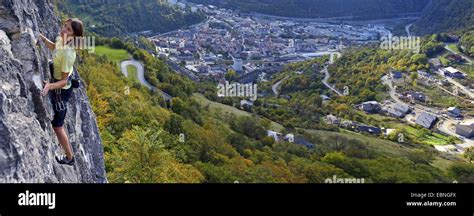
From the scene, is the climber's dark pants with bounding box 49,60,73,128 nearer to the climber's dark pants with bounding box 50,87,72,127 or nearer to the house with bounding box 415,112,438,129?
the climber's dark pants with bounding box 50,87,72,127

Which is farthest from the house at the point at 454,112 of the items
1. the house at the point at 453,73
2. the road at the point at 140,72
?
the road at the point at 140,72

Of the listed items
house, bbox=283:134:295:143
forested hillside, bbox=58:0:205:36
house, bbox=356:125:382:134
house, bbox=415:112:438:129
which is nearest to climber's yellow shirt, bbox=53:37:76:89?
house, bbox=283:134:295:143

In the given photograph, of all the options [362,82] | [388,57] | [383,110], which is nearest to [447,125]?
[383,110]

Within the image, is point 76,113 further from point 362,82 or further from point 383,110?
point 362,82

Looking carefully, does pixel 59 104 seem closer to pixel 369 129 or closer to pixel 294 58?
pixel 369 129

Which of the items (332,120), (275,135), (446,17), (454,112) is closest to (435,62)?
(454,112)
